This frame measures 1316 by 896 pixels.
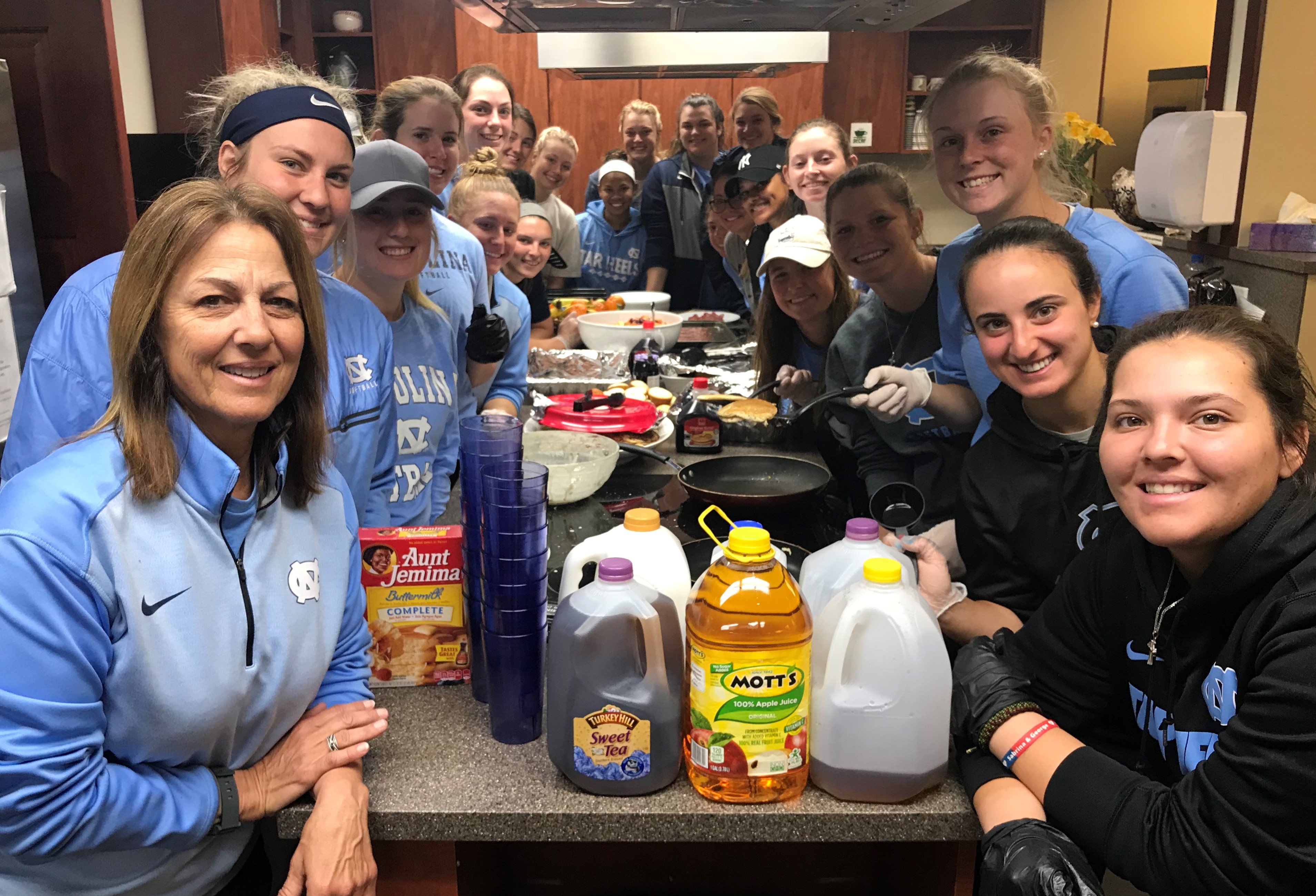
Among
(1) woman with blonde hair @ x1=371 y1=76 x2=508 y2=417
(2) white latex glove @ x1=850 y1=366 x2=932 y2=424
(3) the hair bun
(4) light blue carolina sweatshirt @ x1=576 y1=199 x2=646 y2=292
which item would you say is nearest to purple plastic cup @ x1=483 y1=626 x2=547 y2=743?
(2) white latex glove @ x1=850 y1=366 x2=932 y2=424

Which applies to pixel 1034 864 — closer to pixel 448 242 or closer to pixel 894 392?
pixel 894 392

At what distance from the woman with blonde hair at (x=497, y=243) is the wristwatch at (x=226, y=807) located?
1.83 m

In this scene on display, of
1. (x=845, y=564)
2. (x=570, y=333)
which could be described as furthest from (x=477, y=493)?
(x=570, y=333)

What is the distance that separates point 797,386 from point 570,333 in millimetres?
1442

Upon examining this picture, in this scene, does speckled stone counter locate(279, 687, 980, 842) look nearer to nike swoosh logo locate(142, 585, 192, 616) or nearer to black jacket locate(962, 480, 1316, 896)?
black jacket locate(962, 480, 1316, 896)

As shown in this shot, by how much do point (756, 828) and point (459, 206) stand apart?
2.43 m

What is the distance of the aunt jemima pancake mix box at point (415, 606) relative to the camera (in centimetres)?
141

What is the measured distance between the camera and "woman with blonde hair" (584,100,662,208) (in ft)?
19.0

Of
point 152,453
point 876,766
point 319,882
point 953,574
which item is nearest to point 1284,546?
point 876,766

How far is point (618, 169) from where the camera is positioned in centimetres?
539

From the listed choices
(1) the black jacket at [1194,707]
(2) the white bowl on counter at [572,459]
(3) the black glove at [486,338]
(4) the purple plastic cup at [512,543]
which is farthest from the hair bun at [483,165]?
(1) the black jacket at [1194,707]

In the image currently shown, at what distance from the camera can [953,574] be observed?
185 cm

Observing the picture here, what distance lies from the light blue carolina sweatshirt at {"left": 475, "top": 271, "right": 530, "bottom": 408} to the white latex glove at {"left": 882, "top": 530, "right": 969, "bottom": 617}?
1701 mm

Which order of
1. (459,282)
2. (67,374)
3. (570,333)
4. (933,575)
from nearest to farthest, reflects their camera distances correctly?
(67,374) < (933,575) < (459,282) < (570,333)
